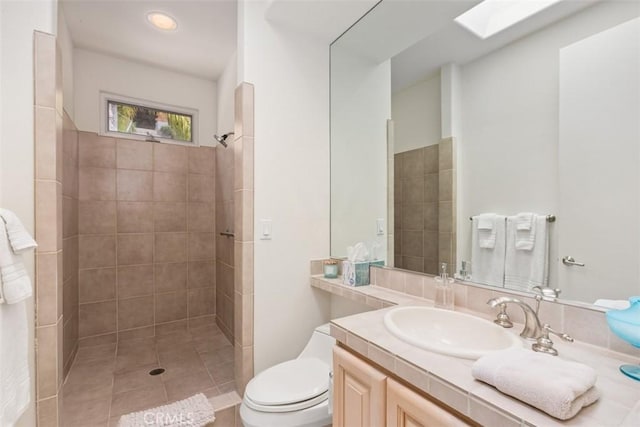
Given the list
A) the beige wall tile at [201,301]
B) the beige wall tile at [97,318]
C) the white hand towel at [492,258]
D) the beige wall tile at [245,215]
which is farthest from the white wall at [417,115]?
the beige wall tile at [97,318]

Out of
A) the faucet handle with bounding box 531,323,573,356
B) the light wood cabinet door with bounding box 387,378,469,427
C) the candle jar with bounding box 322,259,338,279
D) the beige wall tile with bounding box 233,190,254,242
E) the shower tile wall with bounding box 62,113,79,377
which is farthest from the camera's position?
the shower tile wall with bounding box 62,113,79,377

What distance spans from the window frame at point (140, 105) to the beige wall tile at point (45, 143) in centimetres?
169

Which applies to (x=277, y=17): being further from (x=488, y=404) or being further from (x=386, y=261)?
(x=488, y=404)

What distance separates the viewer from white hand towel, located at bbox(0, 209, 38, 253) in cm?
112

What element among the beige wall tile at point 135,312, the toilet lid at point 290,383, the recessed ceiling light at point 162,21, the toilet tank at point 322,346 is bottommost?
the beige wall tile at point 135,312

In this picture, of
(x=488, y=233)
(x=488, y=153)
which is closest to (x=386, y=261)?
(x=488, y=233)

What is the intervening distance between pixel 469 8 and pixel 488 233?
109cm

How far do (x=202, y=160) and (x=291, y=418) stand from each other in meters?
A: 2.70

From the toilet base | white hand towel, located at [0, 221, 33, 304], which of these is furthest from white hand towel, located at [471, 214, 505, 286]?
white hand towel, located at [0, 221, 33, 304]

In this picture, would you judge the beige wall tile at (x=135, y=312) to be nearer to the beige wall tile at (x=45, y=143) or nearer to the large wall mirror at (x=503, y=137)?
the beige wall tile at (x=45, y=143)

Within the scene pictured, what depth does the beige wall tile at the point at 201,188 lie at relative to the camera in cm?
320

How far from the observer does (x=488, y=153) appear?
1.32 meters

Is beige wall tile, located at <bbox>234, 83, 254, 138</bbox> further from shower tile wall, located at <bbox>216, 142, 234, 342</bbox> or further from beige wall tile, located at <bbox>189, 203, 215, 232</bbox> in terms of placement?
beige wall tile, located at <bbox>189, 203, 215, 232</bbox>

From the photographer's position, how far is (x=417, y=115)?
1.61m
